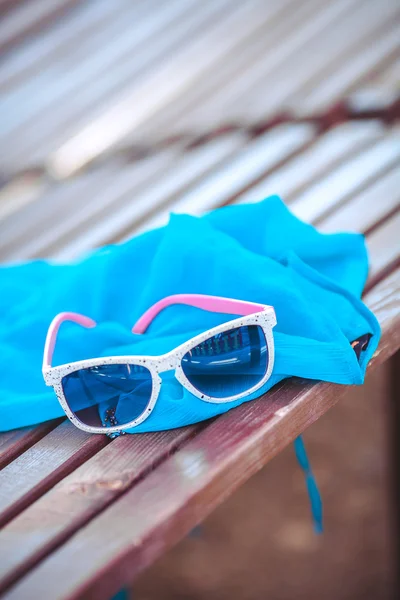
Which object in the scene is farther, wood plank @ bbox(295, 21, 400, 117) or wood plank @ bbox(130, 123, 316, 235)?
wood plank @ bbox(295, 21, 400, 117)

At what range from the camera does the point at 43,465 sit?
0.85 metres

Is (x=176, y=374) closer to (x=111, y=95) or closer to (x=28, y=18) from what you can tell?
(x=111, y=95)

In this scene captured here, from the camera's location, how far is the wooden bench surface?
0.72 meters

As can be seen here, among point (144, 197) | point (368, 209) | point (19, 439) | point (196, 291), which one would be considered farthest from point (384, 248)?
point (144, 197)

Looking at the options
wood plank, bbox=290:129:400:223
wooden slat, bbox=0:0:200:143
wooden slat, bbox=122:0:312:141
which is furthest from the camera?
wooden slat, bbox=0:0:200:143

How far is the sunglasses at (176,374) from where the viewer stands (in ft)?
2.76

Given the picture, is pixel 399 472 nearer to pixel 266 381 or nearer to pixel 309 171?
pixel 309 171

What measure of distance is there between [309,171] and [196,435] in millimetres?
1078

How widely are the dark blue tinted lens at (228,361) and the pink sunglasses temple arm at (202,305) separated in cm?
5

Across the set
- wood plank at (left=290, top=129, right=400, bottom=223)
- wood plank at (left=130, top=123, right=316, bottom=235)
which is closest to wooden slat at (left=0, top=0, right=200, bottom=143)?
wood plank at (left=130, top=123, right=316, bottom=235)

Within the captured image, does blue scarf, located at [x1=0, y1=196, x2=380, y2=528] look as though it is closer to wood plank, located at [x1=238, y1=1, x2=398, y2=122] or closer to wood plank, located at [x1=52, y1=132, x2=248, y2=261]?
wood plank, located at [x1=52, y1=132, x2=248, y2=261]

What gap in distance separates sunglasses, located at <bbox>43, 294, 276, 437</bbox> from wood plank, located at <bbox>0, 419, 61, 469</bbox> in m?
0.09

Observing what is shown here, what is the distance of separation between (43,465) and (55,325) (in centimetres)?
23

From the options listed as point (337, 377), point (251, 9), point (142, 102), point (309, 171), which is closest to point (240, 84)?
point (142, 102)
